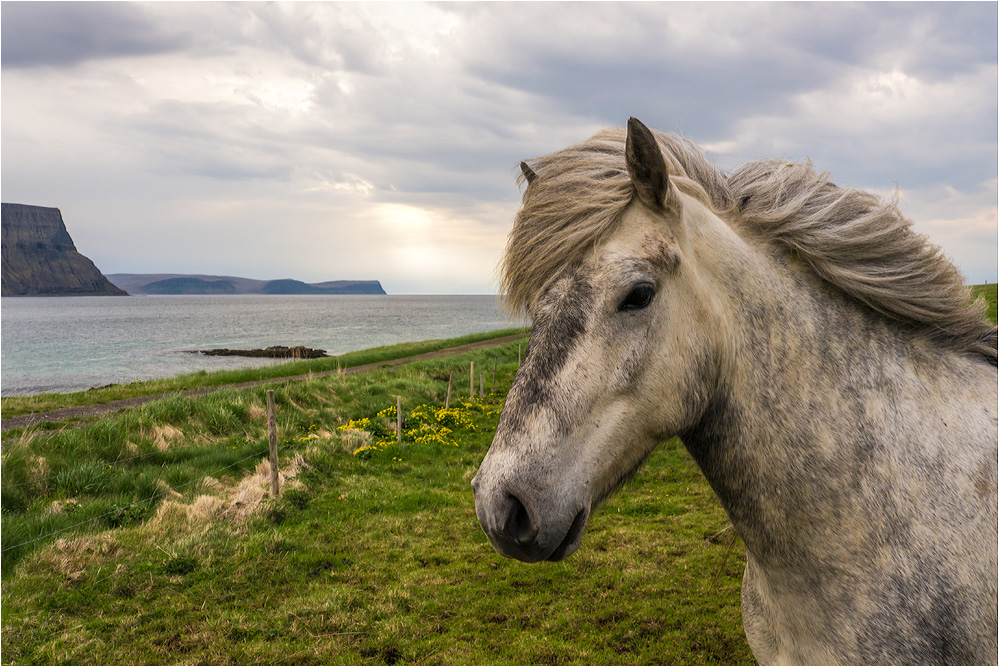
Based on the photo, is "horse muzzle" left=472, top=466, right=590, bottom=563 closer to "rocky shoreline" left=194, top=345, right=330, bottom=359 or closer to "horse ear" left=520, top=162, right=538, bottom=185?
"horse ear" left=520, top=162, right=538, bottom=185

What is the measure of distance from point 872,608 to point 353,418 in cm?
1370

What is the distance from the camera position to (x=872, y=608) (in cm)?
174

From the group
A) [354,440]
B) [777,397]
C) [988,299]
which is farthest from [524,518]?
[988,299]

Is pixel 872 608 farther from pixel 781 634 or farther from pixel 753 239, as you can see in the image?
pixel 753 239

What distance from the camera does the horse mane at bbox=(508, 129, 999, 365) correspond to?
6.09 feet

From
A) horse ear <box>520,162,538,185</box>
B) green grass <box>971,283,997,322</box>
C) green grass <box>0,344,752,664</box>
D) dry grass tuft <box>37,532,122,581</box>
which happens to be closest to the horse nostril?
horse ear <box>520,162,538,185</box>

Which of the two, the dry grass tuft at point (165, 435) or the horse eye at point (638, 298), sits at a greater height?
the horse eye at point (638, 298)

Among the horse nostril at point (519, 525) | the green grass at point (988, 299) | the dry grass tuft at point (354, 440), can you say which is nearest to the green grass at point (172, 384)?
the dry grass tuft at point (354, 440)

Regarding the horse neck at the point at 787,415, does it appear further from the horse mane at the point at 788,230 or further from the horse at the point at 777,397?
the horse mane at the point at 788,230

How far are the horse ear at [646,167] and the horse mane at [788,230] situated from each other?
72 mm

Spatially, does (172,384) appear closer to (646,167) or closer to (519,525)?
(519,525)

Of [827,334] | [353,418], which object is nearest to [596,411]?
[827,334]

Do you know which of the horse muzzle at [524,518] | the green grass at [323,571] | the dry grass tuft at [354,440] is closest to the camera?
the horse muzzle at [524,518]

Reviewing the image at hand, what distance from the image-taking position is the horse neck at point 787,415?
1.79m
